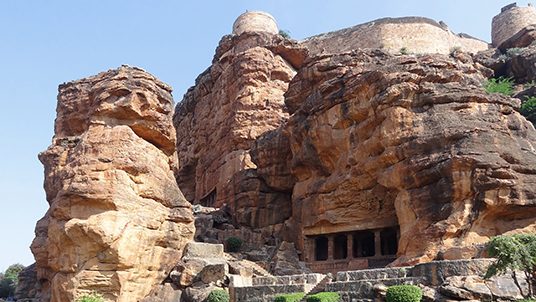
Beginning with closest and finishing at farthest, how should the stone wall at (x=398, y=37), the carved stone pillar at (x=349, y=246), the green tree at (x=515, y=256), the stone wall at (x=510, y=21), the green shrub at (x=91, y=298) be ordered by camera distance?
1. the green tree at (x=515, y=256)
2. the green shrub at (x=91, y=298)
3. the carved stone pillar at (x=349, y=246)
4. the stone wall at (x=398, y=37)
5. the stone wall at (x=510, y=21)

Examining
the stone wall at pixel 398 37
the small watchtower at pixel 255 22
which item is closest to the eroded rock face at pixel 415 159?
the stone wall at pixel 398 37

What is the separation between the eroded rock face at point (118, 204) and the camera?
2088cm

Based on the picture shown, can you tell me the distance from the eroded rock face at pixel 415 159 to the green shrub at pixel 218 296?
740cm

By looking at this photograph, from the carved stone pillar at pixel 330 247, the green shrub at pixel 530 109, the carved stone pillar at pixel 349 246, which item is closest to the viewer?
the carved stone pillar at pixel 349 246

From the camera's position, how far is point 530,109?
3744 centimetres

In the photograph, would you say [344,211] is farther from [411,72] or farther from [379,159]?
[411,72]

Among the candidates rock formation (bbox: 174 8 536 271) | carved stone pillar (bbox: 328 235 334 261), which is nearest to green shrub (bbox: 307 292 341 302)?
rock formation (bbox: 174 8 536 271)

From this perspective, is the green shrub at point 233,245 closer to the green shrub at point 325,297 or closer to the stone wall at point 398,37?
the green shrub at point 325,297

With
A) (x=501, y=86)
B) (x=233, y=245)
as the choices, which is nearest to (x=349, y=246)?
(x=233, y=245)

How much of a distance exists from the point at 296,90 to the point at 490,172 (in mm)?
16915

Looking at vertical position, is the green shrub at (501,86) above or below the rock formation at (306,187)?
above

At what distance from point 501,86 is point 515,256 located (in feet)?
94.9

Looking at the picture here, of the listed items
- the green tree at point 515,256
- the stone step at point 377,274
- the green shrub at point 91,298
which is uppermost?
the green tree at point 515,256

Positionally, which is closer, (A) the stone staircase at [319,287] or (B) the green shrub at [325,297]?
(B) the green shrub at [325,297]
